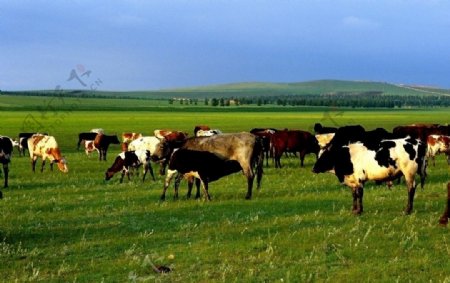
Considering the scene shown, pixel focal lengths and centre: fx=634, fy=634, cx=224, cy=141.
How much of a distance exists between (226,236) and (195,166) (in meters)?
5.83

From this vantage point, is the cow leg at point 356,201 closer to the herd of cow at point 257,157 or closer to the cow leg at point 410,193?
the herd of cow at point 257,157

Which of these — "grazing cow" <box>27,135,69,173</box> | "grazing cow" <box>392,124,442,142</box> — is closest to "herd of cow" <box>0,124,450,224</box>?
"grazing cow" <box>27,135,69,173</box>

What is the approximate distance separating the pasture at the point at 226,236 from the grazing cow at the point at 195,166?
2.23 ft

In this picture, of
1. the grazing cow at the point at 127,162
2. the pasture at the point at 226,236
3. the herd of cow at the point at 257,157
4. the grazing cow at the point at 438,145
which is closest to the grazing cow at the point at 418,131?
the grazing cow at the point at 438,145

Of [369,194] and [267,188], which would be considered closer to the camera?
[369,194]

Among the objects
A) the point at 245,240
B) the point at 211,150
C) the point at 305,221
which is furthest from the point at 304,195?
the point at 245,240

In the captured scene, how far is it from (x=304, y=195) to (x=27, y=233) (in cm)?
802

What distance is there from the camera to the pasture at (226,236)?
30.0ft

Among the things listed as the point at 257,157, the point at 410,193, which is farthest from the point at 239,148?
the point at 410,193

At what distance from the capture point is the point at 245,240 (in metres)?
11.4

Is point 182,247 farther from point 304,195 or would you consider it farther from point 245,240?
point 304,195

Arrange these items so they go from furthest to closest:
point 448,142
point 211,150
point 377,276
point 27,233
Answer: point 448,142, point 211,150, point 27,233, point 377,276

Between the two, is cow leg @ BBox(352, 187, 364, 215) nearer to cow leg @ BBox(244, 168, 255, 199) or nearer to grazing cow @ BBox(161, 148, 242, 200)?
cow leg @ BBox(244, 168, 255, 199)

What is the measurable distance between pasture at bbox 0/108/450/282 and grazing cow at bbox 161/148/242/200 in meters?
0.68
